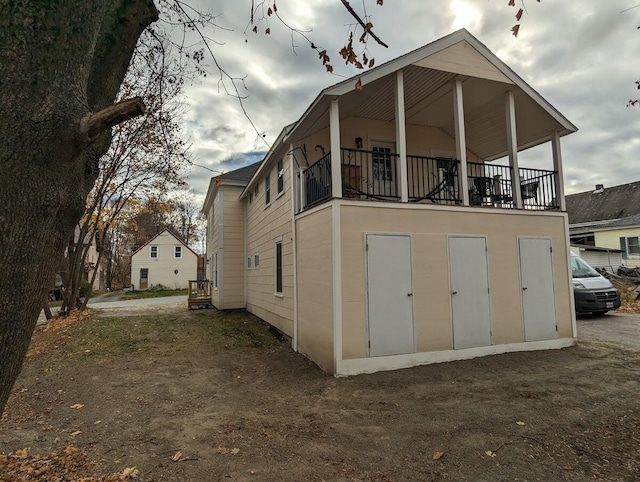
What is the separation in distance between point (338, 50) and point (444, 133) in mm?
7296

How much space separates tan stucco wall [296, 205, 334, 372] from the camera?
632 centimetres

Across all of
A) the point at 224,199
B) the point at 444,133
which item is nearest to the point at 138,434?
the point at 444,133

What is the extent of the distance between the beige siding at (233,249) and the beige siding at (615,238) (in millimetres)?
19803

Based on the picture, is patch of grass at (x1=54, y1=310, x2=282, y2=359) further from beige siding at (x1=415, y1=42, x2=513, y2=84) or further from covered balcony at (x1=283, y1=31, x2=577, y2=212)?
beige siding at (x1=415, y1=42, x2=513, y2=84)

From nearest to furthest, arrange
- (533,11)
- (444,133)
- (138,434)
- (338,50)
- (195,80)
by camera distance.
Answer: (533,11) → (338,50) → (138,434) → (195,80) → (444,133)

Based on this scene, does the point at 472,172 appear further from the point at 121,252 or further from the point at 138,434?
the point at 121,252

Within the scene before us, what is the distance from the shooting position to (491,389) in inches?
212

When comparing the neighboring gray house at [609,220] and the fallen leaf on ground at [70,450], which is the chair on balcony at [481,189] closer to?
the fallen leaf on ground at [70,450]

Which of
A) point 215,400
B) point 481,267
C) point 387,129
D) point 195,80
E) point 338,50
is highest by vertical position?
point 387,129

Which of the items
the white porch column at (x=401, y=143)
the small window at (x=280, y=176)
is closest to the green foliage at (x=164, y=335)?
the small window at (x=280, y=176)

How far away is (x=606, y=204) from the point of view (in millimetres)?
26297

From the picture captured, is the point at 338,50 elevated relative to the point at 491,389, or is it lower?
elevated

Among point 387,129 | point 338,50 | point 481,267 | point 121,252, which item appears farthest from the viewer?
point 121,252

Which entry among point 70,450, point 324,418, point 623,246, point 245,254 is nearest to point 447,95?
point 324,418
